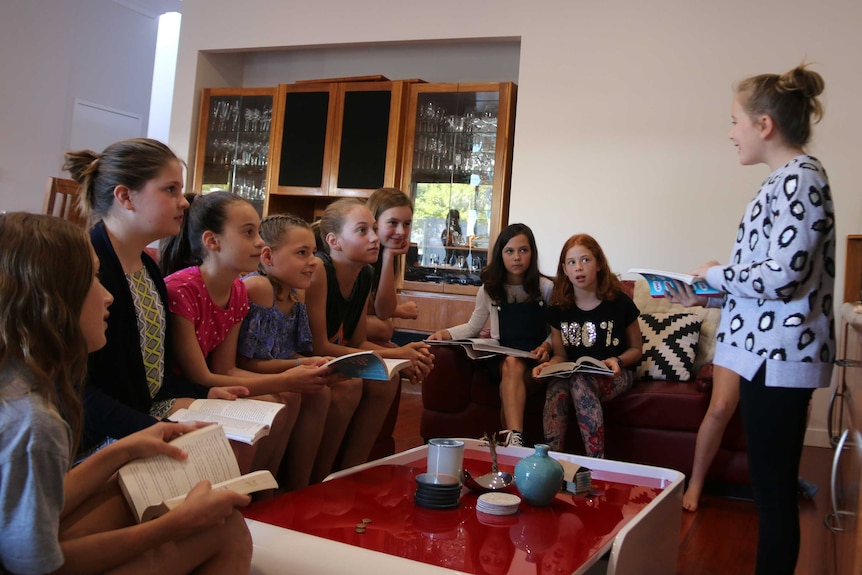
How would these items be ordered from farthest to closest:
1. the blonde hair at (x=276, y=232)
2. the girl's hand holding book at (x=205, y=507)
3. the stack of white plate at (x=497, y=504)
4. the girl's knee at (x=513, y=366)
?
the girl's knee at (x=513, y=366) < the blonde hair at (x=276, y=232) < the stack of white plate at (x=497, y=504) < the girl's hand holding book at (x=205, y=507)

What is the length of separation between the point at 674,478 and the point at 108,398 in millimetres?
1317

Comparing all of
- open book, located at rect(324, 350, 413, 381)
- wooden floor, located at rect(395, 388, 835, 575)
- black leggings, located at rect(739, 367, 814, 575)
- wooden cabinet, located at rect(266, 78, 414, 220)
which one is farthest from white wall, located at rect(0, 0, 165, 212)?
black leggings, located at rect(739, 367, 814, 575)

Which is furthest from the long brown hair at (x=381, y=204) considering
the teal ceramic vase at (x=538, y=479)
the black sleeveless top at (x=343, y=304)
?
the teal ceramic vase at (x=538, y=479)

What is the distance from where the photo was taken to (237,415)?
155 centimetres

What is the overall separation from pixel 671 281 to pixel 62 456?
1.32 m

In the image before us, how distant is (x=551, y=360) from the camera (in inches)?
119

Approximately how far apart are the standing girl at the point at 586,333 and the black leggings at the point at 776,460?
1.26 m

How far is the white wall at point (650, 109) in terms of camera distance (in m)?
3.95

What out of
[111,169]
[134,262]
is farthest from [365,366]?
[111,169]

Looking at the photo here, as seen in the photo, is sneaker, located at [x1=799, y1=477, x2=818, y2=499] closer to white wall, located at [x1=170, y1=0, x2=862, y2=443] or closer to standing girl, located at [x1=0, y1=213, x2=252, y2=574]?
white wall, located at [x1=170, y1=0, x2=862, y2=443]

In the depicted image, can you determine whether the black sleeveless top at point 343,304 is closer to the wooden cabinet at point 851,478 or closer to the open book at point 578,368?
the open book at point 578,368

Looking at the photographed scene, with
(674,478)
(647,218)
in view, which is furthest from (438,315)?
(674,478)

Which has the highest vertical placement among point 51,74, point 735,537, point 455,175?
point 51,74

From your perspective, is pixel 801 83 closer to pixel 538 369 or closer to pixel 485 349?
pixel 538 369
